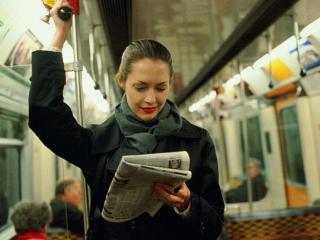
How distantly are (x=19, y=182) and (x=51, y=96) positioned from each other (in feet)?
6.36

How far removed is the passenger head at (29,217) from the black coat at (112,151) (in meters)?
1.20

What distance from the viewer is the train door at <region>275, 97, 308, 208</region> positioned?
5.59 metres

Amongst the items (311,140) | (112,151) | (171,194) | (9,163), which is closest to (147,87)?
(112,151)

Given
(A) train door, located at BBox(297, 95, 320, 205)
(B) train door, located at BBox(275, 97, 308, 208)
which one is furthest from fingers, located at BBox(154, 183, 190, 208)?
(B) train door, located at BBox(275, 97, 308, 208)

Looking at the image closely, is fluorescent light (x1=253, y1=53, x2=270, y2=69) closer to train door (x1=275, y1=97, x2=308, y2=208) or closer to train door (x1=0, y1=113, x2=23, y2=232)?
train door (x1=275, y1=97, x2=308, y2=208)

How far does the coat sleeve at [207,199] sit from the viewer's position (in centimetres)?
133

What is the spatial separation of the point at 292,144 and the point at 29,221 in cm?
425

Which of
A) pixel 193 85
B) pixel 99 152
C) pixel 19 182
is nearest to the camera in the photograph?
pixel 99 152

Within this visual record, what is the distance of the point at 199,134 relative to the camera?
1435mm

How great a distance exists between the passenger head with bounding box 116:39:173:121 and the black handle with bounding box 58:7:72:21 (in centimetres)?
24

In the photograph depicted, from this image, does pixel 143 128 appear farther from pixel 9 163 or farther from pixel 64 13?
pixel 9 163

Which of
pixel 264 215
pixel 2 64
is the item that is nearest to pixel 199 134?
pixel 2 64

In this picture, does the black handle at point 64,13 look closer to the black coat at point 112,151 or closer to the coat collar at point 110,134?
the black coat at point 112,151

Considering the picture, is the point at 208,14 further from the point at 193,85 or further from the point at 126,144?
the point at 193,85
